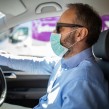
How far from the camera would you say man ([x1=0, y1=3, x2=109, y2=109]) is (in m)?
1.63

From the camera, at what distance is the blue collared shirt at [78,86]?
161cm

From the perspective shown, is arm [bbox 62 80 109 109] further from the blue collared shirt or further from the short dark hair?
the short dark hair

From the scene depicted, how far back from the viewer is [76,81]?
1661 mm

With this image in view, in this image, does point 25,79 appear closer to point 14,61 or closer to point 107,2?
point 14,61

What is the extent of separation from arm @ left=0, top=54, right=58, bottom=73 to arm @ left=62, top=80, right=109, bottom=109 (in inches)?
24.0

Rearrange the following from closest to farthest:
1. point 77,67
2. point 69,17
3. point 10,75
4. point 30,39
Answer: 1. point 77,67
2. point 69,17
3. point 10,75
4. point 30,39

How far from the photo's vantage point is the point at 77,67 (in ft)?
5.86

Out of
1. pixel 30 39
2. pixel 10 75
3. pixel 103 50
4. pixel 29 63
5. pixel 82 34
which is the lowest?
→ pixel 30 39

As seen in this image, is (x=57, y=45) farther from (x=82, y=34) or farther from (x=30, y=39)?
(x=30, y=39)

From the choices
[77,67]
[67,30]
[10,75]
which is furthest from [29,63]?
[10,75]

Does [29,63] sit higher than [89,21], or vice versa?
[89,21]

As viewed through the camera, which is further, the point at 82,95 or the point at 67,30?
the point at 67,30

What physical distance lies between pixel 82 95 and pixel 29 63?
768mm

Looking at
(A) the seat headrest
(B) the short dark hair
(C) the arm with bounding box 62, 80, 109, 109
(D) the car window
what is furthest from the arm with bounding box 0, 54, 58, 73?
(D) the car window
